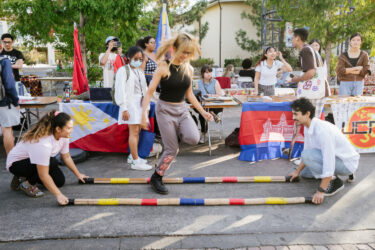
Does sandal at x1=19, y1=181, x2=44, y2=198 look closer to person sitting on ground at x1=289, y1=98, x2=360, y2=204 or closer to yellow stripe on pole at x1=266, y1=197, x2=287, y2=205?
yellow stripe on pole at x1=266, y1=197, x2=287, y2=205

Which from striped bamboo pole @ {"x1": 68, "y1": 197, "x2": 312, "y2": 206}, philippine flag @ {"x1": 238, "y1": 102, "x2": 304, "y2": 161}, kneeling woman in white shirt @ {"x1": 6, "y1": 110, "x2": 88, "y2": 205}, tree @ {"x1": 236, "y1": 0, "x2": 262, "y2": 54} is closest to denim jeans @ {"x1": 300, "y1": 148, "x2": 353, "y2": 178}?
striped bamboo pole @ {"x1": 68, "y1": 197, "x2": 312, "y2": 206}

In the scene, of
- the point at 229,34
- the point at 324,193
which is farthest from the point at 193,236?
the point at 229,34

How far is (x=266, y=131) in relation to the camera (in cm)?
517

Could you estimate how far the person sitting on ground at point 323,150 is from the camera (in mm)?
3520

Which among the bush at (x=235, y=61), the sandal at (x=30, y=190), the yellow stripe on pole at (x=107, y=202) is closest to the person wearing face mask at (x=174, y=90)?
the yellow stripe on pole at (x=107, y=202)

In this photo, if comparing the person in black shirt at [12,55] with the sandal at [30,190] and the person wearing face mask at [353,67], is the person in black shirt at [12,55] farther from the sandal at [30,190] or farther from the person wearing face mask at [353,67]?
the person wearing face mask at [353,67]

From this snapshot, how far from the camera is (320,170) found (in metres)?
3.83

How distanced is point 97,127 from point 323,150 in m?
3.60

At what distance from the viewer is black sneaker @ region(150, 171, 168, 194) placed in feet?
12.8

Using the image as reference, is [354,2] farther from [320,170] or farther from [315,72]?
[320,170]

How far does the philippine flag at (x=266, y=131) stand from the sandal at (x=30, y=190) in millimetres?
3063

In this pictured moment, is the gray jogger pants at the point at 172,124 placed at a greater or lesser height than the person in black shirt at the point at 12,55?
lesser

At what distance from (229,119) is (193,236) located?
599 cm

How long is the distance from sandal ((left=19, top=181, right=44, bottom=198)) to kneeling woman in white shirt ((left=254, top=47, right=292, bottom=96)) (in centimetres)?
405
